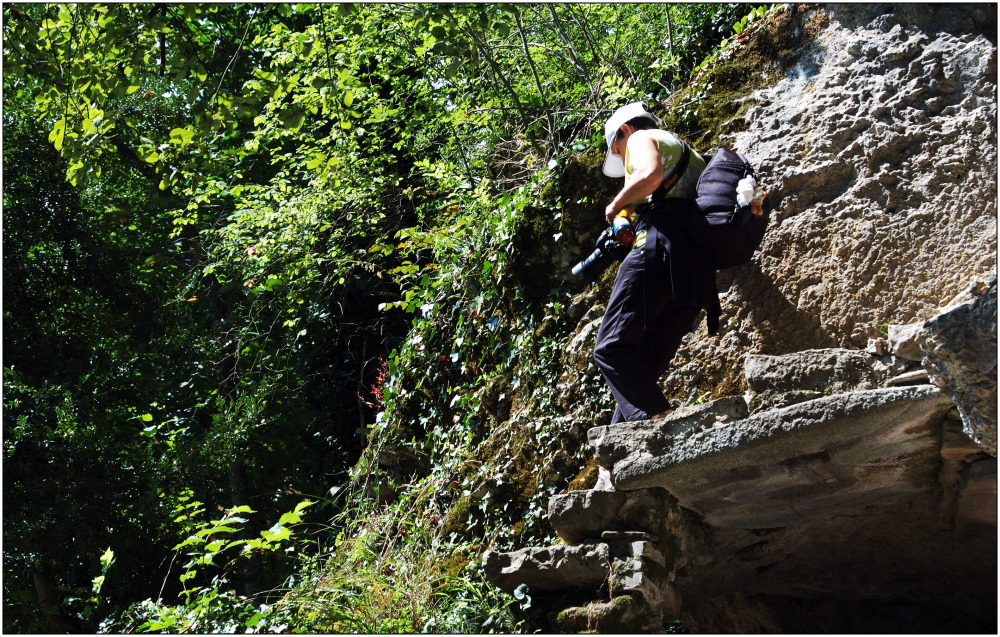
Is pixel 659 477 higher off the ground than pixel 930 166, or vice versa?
pixel 930 166

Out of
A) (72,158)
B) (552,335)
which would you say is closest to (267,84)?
(72,158)

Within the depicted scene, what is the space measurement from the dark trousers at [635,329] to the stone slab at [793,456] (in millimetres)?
167

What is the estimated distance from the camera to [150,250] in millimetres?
12766

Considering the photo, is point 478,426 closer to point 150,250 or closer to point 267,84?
point 267,84

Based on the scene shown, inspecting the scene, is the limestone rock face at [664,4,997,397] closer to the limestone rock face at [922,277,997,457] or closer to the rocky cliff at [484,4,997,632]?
the rocky cliff at [484,4,997,632]

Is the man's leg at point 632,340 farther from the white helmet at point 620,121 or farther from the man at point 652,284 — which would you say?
the white helmet at point 620,121

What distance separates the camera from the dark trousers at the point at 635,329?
419cm

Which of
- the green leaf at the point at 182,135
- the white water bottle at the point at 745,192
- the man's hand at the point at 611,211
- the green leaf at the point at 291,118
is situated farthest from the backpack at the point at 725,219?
the green leaf at the point at 182,135

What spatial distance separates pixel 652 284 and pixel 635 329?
0.71ft

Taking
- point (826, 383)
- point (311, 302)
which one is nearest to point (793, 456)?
point (826, 383)

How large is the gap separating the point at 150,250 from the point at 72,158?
7274 millimetres

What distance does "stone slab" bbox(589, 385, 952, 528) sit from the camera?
3549 mm

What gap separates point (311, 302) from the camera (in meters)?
10.7

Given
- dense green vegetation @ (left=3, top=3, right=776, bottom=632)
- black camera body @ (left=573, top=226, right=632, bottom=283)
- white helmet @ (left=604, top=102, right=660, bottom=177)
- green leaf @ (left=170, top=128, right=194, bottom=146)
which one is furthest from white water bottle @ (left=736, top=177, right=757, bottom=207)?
green leaf @ (left=170, top=128, right=194, bottom=146)
